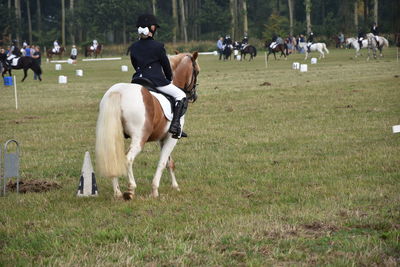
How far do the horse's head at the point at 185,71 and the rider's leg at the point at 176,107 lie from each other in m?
0.63

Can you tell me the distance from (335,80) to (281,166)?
65.5ft

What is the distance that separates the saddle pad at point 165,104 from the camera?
8875 millimetres

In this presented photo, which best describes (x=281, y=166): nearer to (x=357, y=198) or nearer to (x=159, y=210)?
(x=357, y=198)

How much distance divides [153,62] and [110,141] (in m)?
1.42

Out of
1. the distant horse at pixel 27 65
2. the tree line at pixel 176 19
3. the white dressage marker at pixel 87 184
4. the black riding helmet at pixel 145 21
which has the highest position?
the tree line at pixel 176 19

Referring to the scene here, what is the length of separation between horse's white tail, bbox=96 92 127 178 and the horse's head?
5.56ft

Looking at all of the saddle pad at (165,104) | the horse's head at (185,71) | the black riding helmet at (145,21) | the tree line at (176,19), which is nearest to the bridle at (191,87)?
the horse's head at (185,71)

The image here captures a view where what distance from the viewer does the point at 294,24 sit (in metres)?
92.3

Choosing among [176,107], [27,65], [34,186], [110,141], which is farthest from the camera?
[27,65]

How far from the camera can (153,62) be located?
900 centimetres

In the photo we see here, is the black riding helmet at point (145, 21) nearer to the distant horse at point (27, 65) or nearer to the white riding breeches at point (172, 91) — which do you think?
the white riding breeches at point (172, 91)

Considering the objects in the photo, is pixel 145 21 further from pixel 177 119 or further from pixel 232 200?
pixel 232 200

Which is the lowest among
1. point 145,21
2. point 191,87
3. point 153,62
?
point 191,87

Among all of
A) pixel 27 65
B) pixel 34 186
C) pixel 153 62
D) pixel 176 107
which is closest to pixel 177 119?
pixel 176 107
